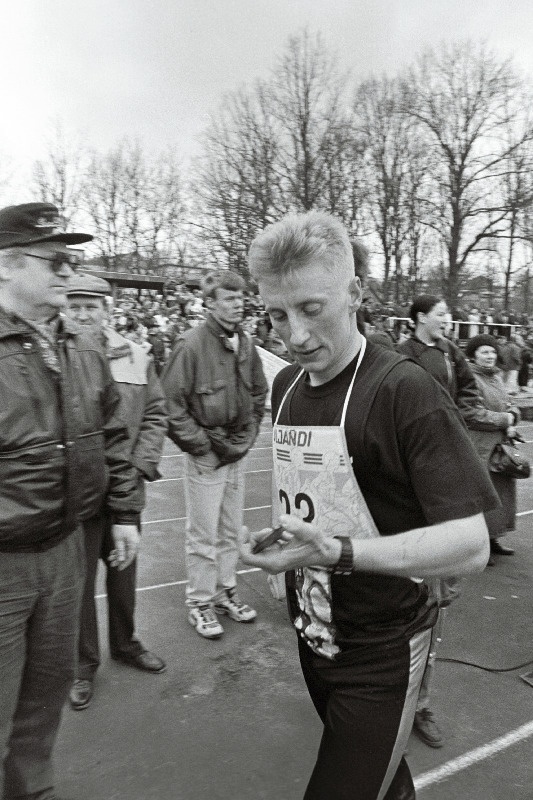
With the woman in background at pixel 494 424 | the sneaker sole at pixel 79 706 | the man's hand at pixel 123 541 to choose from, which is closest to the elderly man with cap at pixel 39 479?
the man's hand at pixel 123 541

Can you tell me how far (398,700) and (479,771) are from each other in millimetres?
1568

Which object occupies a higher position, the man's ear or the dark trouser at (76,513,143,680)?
the man's ear

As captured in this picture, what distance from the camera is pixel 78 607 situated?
92.2 inches

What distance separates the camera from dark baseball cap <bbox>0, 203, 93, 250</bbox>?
6.97 ft

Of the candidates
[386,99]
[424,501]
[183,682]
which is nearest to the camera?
[424,501]

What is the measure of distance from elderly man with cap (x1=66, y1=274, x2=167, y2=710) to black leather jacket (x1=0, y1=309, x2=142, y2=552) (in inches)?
35.2

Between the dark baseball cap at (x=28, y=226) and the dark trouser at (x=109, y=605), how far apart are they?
150 centimetres

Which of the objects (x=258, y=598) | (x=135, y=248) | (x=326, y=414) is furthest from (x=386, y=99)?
(x=326, y=414)

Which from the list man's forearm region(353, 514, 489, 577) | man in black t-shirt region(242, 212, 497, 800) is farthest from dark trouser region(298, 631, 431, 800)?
man's forearm region(353, 514, 489, 577)

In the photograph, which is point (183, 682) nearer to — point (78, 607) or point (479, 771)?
point (78, 607)

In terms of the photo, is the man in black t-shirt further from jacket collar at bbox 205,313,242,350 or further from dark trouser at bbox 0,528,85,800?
jacket collar at bbox 205,313,242,350

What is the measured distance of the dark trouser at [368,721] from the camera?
1495 mm

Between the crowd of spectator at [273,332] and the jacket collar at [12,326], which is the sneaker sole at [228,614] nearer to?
the jacket collar at [12,326]

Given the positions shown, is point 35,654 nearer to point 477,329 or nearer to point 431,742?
point 431,742
